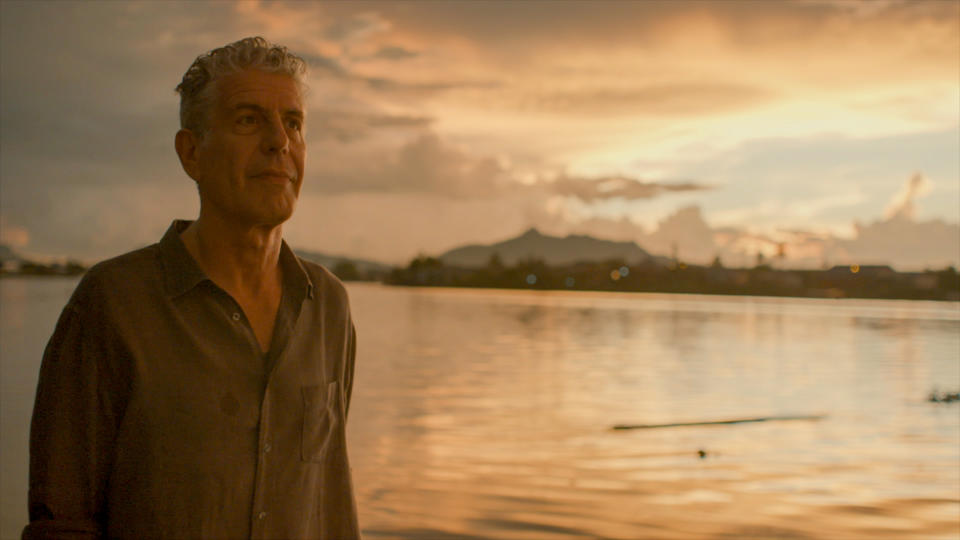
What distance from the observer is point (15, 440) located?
18.2 meters

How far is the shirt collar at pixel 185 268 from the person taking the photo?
5.98 feet

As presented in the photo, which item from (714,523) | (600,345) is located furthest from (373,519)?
(600,345)

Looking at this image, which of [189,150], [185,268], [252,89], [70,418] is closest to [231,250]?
[185,268]

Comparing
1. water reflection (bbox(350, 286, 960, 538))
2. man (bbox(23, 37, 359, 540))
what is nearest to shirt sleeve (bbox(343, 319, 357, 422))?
man (bbox(23, 37, 359, 540))

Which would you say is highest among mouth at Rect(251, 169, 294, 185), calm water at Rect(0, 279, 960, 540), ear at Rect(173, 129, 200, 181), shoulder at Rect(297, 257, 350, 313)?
ear at Rect(173, 129, 200, 181)

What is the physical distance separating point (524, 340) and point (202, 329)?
2056 inches

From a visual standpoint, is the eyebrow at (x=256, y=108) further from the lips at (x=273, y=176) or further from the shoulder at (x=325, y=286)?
the shoulder at (x=325, y=286)

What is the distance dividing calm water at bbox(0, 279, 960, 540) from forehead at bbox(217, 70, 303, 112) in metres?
9.93

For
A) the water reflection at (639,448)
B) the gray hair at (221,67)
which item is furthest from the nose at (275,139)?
the water reflection at (639,448)

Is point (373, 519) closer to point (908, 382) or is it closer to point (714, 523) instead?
point (714, 523)

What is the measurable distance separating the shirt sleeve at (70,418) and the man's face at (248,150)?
35cm

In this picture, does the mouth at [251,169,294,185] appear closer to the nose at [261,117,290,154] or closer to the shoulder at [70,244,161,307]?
the nose at [261,117,290,154]

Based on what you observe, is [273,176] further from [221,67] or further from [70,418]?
[70,418]

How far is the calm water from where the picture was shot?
1244cm
